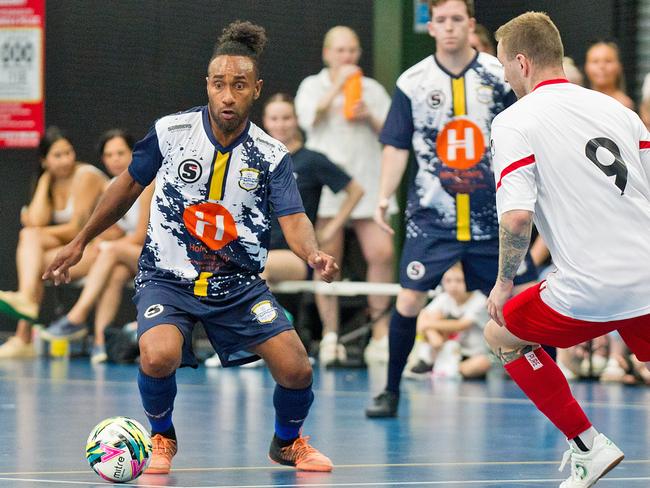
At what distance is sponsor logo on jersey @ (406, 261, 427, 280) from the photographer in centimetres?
749

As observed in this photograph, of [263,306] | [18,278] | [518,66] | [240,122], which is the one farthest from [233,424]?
[18,278]

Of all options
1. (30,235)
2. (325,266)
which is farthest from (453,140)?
(30,235)

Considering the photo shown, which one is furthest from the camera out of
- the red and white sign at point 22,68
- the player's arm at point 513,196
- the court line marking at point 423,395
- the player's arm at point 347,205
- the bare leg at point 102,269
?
the red and white sign at point 22,68

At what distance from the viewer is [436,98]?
763cm

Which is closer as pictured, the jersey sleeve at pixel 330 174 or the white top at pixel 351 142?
the jersey sleeve at pixel 330 174

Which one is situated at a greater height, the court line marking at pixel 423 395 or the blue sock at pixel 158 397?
the blue sock at pixel 158 397

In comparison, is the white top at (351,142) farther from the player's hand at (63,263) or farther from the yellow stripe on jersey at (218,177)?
the player's hand at (63,263)

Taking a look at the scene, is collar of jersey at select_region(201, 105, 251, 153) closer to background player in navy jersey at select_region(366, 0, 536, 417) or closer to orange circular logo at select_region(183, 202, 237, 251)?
orange circular logo at select_region(183, 202, 237, 251)

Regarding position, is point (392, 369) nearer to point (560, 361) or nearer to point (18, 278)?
point (560, 361)

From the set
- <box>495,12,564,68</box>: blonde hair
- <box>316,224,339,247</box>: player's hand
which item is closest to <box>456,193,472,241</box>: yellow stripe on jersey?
<box>495,12,564,68</box>: blonde hair

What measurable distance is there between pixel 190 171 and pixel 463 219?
7.17 ft

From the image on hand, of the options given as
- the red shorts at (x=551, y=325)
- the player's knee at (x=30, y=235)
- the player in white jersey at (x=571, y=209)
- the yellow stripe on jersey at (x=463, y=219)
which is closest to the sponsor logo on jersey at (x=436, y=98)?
the yellow stripe on jersey at (x=463, y=219)

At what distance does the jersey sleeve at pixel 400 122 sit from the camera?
768 centimetres

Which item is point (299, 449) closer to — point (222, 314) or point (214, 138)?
point (222, 314)
